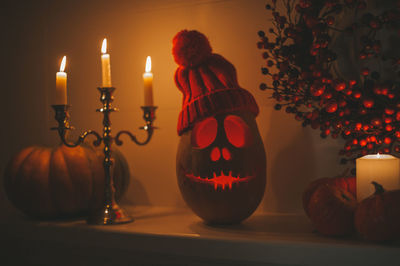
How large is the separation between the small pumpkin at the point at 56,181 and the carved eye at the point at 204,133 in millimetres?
305

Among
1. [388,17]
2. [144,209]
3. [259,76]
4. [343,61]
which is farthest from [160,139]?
[388,17]

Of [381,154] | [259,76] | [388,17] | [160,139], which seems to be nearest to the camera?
[388,17]

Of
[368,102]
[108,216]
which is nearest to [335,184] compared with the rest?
[368,102]

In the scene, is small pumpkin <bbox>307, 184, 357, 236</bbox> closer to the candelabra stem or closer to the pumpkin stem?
the pumpkin stem

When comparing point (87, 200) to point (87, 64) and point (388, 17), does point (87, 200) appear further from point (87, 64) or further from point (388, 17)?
point (388, 17)

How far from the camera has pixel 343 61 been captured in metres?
0.96

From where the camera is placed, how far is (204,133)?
970 millimetres

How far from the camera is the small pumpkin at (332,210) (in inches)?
32.0

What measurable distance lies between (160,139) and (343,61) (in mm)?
588

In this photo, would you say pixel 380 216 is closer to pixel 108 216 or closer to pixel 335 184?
pixel 335 184

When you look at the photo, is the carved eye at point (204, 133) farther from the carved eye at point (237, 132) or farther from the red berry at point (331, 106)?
the red berry at point (331, 106)

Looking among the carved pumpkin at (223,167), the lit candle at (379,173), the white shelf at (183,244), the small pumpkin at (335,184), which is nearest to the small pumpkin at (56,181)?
the white shelf at (183,244)

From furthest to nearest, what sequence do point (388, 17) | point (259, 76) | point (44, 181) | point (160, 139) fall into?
point (160, 139) < point (259, 76) < point (44, 181) < point (388, 17)

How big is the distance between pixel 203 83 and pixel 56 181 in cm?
44
